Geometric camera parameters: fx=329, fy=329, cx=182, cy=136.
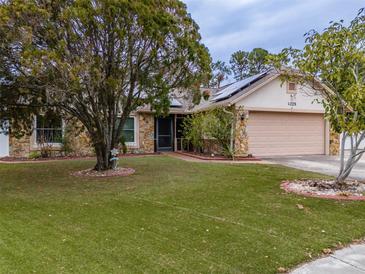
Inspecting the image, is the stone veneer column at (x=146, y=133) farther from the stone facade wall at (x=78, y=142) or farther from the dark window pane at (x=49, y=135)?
the dark window pane at (x=49, y=135)

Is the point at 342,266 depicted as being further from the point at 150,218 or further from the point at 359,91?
the point at 359,91

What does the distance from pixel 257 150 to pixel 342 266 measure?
1289cm

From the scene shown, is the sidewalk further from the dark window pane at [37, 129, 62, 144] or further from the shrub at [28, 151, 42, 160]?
the dark window pane at [37, 129, 62, 144]

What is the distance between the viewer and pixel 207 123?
1597 centimetres

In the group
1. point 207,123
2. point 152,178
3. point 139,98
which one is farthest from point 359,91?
point 207,123

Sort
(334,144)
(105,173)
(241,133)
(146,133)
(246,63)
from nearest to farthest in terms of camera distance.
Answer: (105,173) → (241,133) → (334,144) → (146,133) → (246,63)

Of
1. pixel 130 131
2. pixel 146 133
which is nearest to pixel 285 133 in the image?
pixel 146 133

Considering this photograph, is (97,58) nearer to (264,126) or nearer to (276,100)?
(264,126)

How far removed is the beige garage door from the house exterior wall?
387 mm

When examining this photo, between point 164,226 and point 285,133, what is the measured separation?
525 inches

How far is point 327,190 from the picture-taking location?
7.85 meters

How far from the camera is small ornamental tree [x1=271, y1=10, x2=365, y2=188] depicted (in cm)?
738

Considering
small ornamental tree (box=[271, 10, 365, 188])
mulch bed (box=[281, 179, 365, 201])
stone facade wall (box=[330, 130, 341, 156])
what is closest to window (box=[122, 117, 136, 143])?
stone facade wall (box=[330, 130, 341, 156])

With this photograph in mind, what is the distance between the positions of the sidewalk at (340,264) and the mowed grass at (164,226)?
0.18 metres
